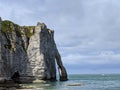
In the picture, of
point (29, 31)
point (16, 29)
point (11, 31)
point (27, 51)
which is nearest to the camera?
point (11, 31)

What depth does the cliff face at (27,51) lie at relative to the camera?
3851 inches

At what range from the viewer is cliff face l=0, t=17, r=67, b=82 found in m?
97.8

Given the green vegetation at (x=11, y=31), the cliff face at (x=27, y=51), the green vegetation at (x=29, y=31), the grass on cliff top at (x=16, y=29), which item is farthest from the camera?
the green vegetation at (x=29, y=31)

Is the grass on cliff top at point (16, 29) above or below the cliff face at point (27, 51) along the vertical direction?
above

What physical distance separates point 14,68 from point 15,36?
1014 centimetres

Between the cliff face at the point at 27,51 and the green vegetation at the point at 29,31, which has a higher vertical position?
the green vegetation at the point at 29,31

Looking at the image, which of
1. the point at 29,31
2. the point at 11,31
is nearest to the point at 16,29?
the point at 11,31

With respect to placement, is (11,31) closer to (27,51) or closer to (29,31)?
(27,51)

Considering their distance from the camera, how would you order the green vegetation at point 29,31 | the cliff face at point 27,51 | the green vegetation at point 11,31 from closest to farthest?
the cliff face at point 27,51, the green vegetation at point 11,31, the green vegetation at point 29,31

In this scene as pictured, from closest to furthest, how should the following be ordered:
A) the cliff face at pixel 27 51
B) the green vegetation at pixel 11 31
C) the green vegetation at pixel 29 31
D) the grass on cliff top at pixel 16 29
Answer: the cliff face at pixel 27 51, the green vegetation at pixel 11 31, the grass on cliff top at pixel 16 29, the green vegetation at pixel 29 31

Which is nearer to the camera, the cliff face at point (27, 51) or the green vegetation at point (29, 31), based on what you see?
the cliff face at point (27, 51)

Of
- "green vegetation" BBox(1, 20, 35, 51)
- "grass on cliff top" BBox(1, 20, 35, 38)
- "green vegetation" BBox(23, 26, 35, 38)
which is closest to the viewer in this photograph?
Answer: "green vegetation" BBox(1, 20, 35, 51)

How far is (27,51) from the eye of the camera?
107 meters

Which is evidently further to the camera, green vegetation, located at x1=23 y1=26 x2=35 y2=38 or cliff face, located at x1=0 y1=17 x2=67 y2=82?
green vegetation, located at x1=23 y1=26 x2=35 y2=38
